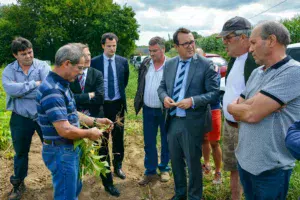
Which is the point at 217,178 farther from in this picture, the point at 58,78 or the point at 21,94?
the point at 21,94

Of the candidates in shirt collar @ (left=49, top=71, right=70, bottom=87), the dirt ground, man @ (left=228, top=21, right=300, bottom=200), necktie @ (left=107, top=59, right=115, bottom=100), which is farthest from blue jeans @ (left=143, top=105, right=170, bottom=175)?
man @ (left=228, top=21, right=300, bottom=200)

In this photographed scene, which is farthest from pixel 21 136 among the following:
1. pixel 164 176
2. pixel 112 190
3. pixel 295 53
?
pixel 295 53

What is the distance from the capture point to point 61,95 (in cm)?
243

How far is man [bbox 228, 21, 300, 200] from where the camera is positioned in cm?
199

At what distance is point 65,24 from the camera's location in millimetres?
37406

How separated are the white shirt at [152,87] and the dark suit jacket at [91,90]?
2.54ft

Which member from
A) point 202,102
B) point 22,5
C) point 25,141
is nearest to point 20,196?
point 25,141

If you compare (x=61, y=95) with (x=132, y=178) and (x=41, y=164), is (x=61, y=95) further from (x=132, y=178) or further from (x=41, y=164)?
(x=41, y=164)

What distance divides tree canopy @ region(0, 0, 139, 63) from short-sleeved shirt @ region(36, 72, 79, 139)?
3126 cm

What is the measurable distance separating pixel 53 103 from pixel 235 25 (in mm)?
Result: 1937

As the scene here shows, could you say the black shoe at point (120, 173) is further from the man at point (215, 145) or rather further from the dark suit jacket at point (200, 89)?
the dark suit jacket at point (200, 89)

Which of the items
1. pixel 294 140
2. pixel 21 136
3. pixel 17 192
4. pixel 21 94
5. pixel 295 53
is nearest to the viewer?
pixel 294 140

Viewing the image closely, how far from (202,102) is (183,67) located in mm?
514

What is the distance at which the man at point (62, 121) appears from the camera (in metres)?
2.40
